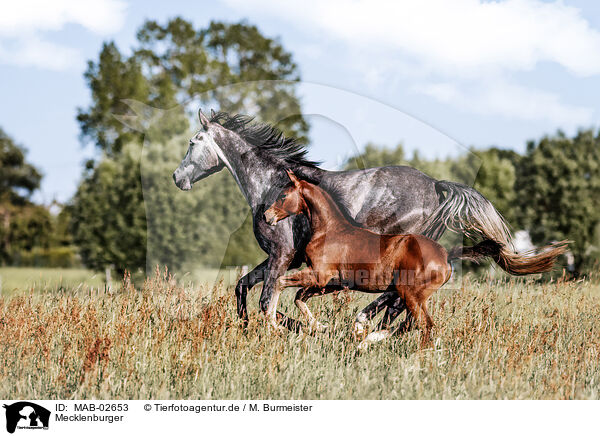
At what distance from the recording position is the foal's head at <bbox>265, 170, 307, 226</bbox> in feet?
16.8

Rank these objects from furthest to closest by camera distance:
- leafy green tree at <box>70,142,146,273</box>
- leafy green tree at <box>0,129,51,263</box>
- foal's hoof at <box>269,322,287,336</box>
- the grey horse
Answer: leafy green tree at <box>0,129,51,263</box>
leafy green tree at <box>70,142,146,273</box>
the grey horse
foal's hoof at <box>269,322,287,336</box>

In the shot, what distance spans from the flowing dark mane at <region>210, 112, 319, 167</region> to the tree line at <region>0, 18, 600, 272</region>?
0.96ft

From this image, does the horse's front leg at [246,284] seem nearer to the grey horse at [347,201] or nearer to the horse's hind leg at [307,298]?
the grey horse at [347,201]

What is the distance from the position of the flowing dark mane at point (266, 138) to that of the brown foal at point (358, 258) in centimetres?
60

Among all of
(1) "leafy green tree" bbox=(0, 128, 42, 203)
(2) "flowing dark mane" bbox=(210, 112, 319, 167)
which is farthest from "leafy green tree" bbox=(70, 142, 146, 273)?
(1) "leafy green tree" bbox=(0, 128, 42, 203)

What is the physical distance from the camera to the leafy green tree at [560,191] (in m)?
17.0

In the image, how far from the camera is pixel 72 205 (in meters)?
19.4

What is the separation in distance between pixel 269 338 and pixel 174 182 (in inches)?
84.8

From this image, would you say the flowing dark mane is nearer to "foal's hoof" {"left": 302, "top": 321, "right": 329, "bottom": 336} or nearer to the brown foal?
the brown foal

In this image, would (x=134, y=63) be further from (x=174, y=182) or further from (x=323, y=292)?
(x=323, y=292)

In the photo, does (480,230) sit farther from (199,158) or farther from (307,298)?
(199,158)

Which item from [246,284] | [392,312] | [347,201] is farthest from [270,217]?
[392,312]

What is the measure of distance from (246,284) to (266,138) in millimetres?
1643
